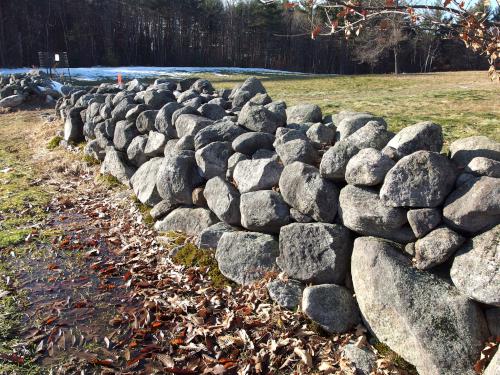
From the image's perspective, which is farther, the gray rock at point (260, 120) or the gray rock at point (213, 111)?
the gray rock at point (213, 111)

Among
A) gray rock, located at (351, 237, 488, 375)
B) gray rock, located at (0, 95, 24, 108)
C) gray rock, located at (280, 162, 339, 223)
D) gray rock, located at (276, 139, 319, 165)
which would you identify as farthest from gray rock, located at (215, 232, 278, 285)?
gray rock, located at (0, 95, 24, 108)

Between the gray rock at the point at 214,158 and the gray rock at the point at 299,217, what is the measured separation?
135 centimetres

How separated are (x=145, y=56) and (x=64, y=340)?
130 ft

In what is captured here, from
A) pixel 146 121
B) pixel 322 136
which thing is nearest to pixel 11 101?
pixel 146 121

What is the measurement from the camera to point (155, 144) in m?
6.62

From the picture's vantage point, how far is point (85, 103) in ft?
32.2

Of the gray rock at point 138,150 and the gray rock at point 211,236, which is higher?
the gray rock at point 138,150

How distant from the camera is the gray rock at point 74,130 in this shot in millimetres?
9461

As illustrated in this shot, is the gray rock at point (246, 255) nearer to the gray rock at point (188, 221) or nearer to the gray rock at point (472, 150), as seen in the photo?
the gray rock at point (188, 221)

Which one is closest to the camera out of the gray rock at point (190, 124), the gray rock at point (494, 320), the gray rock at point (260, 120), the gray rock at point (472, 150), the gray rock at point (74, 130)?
the gray rock at point (494, 320)

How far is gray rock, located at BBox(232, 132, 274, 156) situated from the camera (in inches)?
202

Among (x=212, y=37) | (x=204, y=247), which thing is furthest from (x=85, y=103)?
(x=212, y=37)

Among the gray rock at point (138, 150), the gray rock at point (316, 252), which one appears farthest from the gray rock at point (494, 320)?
the gray rock at point (138, 150)

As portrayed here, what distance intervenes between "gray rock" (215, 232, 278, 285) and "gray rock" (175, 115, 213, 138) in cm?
187
